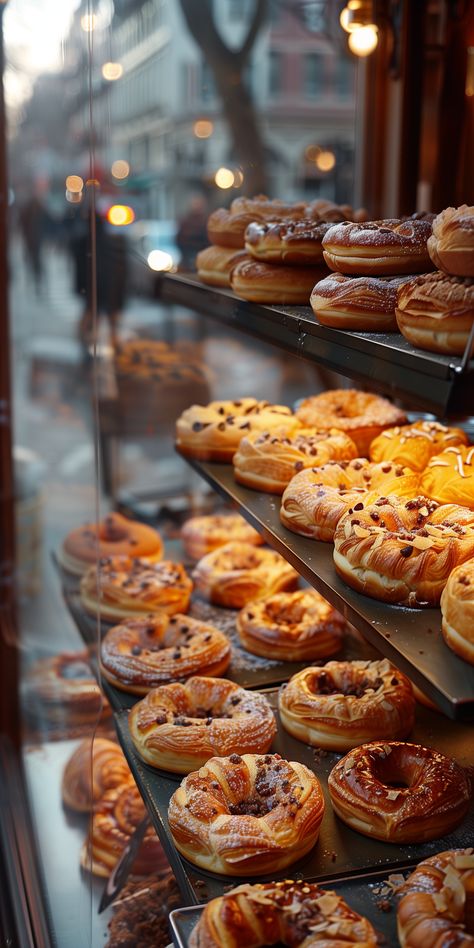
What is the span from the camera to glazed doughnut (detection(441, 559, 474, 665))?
1.42 meters

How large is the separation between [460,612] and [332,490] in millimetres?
690

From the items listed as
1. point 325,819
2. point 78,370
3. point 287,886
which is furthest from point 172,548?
point 78,370

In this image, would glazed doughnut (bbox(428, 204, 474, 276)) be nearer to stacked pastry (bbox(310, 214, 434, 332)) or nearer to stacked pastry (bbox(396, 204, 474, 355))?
stacked pastry (bbox(396, 204, 474, 355))

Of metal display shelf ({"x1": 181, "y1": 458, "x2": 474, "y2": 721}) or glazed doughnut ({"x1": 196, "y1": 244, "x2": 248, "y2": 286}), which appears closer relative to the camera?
metal display shelf ({"x1": 181, "y1": 458, "x2": 474, "y2": 721})

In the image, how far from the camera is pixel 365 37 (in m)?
2.98

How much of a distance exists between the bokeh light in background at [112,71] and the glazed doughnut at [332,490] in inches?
83.2

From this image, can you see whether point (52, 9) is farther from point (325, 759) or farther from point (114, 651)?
point (325, 759)

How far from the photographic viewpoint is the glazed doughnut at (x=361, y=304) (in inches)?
65.2

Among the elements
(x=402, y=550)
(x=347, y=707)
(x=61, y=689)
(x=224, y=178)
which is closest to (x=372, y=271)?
(x=402, y=550)

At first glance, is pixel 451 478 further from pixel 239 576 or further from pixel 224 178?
pixel 224 178

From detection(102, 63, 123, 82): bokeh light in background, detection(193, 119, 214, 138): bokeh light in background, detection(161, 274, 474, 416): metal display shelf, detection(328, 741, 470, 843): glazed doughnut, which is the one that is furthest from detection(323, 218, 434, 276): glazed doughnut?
detection(193, 119, 214, 138): bokeh light in background

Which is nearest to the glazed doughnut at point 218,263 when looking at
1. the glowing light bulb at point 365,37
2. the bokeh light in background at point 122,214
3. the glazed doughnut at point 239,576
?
the glazed doughnut at point 239,576

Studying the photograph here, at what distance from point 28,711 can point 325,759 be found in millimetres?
2240

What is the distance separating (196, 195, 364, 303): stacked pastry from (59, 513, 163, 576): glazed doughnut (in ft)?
3.59
